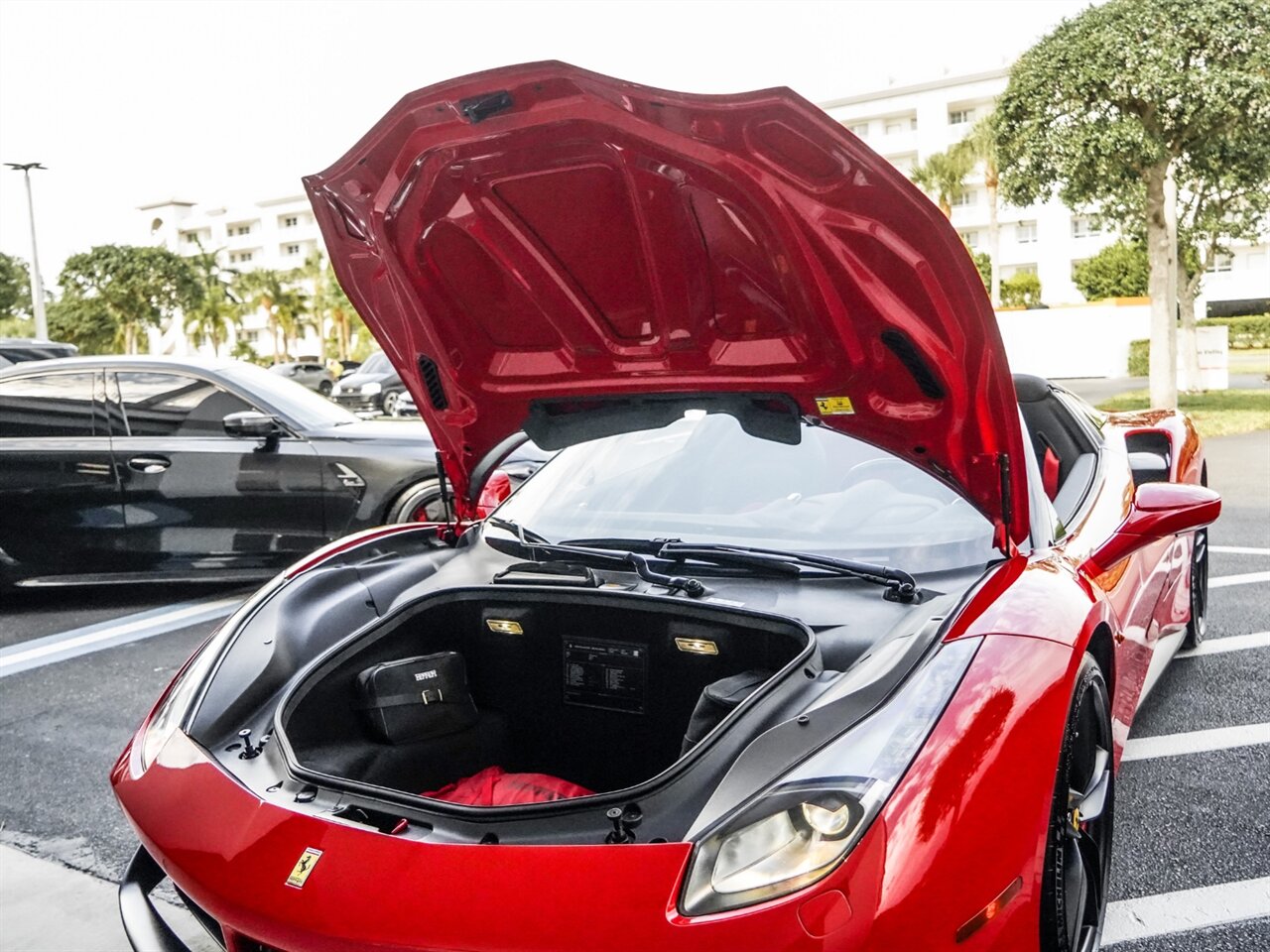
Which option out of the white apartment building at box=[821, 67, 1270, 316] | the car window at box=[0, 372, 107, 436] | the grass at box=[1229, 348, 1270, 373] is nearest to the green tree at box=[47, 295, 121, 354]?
the white apartment building at box=[821, 67, 1270, 316]

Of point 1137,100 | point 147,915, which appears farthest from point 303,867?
point 1137,100

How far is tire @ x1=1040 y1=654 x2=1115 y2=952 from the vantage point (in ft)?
6.04

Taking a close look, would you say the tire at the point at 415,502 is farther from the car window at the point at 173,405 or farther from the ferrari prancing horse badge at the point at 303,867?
the ferrari prancing horse badge at the point at 303,867

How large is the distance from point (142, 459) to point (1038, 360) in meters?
26.8

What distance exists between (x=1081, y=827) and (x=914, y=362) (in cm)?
97

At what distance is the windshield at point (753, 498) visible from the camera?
2588 millimetres

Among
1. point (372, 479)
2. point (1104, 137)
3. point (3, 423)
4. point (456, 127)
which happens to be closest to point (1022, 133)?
point (1104, 137)

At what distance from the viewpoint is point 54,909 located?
8.97 ft

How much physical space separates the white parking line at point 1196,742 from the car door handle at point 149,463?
477cm

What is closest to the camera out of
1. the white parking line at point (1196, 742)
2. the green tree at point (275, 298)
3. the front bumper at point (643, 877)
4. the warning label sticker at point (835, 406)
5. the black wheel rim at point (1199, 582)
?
the front bumper at point (643, 877)

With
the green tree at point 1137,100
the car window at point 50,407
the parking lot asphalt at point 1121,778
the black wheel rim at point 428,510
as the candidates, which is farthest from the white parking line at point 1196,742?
the green tree at point 1137,100

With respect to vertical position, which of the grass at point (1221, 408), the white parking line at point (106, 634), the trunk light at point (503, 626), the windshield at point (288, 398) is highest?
the windshield at point (288, 398)

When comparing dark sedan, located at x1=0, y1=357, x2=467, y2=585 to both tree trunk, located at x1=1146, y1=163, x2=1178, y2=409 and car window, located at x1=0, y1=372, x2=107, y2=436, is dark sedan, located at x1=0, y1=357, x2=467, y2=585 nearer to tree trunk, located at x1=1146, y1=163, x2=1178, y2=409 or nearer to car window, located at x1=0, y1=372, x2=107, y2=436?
car window, located at x1=0, y1=372, x2=107, y2=436

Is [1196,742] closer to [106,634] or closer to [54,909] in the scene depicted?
[54,909]
